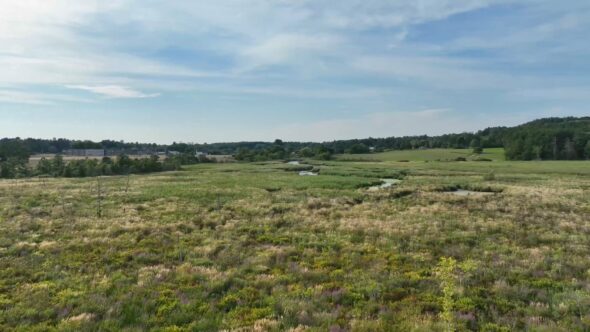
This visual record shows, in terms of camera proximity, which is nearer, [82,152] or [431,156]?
[431,156]

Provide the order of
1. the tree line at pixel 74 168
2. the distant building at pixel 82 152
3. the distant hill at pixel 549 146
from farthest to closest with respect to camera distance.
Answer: the distant building at pixel 82 152 < the distant hill at pixel 549 146 < the tree line at pixel 74 168

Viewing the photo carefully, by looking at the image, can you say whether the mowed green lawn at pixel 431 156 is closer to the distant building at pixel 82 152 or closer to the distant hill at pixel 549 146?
the distant hill at pixel 549 146

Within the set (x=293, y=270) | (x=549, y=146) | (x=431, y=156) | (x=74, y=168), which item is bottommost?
(x=293, y=270)

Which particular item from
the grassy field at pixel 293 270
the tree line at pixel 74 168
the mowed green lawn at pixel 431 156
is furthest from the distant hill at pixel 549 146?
the tree line at pixel 74 168

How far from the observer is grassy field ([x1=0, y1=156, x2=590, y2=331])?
28.8 ft

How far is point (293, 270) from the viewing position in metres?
12.7

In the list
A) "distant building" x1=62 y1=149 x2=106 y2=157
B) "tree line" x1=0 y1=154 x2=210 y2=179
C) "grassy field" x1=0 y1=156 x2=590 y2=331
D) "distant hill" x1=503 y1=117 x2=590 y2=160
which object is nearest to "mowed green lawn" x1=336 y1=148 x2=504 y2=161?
"distant hill" x1=503 y1=117 x2=590 y2=160

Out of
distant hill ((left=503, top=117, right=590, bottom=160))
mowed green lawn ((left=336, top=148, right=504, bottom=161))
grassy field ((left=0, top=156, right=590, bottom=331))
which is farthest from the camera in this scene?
mowed green lawn ((left=336, top=148, right=504, bottom=161))

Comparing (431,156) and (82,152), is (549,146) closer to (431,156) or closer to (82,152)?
(431,156)

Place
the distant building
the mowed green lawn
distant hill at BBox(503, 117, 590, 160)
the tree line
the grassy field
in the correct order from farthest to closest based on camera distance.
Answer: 1. the distant building
2. the mowed green lawn
3. distant hill at BBox(503, 117, 590, 160)
4. the tree line
5. the grassy field

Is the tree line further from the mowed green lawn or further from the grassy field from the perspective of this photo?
the mowed green lawn

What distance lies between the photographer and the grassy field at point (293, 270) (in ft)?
28.8

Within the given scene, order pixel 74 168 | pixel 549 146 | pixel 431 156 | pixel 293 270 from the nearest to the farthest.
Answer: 1. pixel 293 270
2. pixel 74 168
3. pixel 549 146
4. pixel 431 156

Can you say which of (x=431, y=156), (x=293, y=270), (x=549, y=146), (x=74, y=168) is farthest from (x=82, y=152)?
(x=293, y=270)
